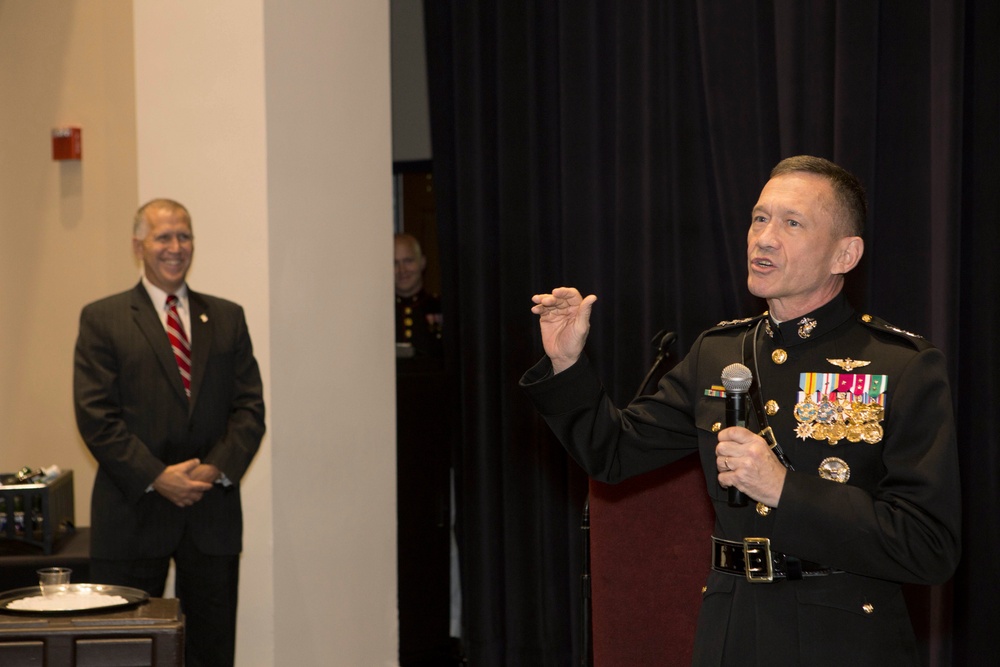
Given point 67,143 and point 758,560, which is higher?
point 67,143

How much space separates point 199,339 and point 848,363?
2306 mm

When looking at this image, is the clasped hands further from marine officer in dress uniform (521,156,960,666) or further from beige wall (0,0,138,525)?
beige wall (0,0,138,525)

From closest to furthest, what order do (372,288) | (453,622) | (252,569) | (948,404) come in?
(948,404) < (252,569) < (372,288) < (453,622)

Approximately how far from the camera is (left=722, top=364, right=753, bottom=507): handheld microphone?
1.75 m

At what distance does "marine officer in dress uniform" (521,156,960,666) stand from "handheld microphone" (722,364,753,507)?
1.0 inches

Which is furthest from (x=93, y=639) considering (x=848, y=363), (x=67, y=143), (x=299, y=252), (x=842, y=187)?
(x=67, y=143)

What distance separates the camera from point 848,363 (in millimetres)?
1917

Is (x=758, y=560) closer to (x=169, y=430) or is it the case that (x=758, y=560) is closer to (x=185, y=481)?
(x=185, y=481)

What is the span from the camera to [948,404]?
1811 millimetres

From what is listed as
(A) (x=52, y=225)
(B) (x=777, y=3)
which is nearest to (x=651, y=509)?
(B) (x=777, y=3)

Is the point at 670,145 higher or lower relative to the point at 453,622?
higher

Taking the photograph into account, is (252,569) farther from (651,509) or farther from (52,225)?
(52,225)

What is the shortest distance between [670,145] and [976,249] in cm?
120

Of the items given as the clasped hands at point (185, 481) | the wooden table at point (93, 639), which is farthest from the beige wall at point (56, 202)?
the wooden table at point (93, 639)
